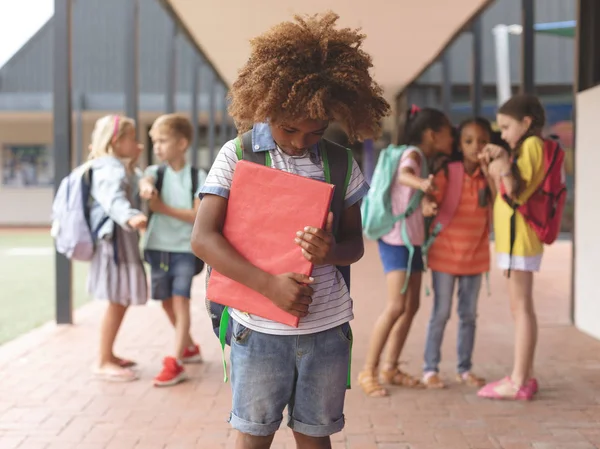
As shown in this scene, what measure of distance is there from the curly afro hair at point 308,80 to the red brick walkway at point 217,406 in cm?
175

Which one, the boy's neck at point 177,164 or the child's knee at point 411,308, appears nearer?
the child's knee at point 411,308

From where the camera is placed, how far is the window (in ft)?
71.0

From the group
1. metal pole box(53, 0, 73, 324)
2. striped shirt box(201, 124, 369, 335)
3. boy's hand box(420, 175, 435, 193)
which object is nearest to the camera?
striped shirt box(201, 124, 369, 335)

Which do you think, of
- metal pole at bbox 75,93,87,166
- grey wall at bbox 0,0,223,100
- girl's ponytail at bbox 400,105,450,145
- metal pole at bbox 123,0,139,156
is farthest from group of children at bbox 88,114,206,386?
grey wall at bbox 0,0,223,100

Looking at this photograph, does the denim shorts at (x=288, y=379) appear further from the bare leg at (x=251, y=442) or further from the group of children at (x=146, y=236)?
the group of children at (x=146, y=236)

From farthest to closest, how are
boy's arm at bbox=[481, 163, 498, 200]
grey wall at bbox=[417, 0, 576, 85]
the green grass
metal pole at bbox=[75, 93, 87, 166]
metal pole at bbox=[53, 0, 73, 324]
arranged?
metal pole at bbox=[75, 93, 87, 166] → grey wall at bbox=[417, 0, 576, 85] → the green grass → metal pole at bbox=[53, 0, 73, 324] → boy's arm at bbox=[481, 163, 498, 200]

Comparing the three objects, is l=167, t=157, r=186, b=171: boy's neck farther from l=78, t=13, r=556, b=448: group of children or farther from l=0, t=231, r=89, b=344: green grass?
l=0, t=231, r=89, b=344: green grass

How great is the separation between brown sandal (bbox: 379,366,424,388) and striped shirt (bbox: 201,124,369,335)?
6.96 feet

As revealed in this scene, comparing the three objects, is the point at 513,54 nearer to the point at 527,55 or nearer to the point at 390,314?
the point at 527,55

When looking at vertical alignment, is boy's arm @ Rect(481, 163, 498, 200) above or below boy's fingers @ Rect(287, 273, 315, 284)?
above

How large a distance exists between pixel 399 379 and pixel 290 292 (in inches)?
94.5

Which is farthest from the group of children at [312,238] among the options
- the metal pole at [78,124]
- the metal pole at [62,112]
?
the metal pole at [78,124]

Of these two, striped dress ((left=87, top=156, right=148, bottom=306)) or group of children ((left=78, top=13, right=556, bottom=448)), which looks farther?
striped dress ((left=87, top=156, right=148, bottom=306))

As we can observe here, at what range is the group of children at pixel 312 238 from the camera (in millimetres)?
1864
